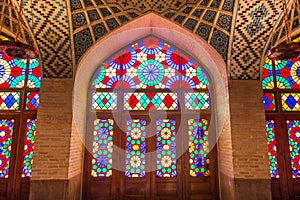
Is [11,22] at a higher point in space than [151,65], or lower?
higher

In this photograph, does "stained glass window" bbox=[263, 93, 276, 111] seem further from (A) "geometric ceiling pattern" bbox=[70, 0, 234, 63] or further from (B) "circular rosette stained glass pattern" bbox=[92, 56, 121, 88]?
(B) "circular rosette stained glass pattern" bbox=[92, 56, 121, 88]

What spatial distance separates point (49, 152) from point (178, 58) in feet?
10.9

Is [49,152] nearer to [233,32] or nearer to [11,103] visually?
[11,103]

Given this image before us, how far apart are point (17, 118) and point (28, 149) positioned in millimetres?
697

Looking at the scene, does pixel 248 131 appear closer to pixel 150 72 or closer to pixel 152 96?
pixel 152 96

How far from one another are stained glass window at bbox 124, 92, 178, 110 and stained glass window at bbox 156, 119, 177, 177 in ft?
1.09

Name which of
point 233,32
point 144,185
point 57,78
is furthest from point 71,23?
point 144,185

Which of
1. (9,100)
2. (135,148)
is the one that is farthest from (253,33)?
(9,100)

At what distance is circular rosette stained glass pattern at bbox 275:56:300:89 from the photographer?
5367 millimetres

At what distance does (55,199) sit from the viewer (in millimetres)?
4285

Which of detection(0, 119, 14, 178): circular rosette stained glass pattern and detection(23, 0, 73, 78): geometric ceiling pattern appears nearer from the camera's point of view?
detection(23, 0, 73, 78): geometric ceiling pattern

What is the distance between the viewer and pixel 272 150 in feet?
16.8

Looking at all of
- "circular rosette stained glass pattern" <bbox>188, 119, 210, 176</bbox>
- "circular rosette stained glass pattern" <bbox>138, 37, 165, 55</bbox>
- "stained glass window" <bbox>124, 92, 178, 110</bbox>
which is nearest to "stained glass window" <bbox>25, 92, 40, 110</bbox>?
"stained glass window" <bbox>124, 92, 178, 110</bbox>

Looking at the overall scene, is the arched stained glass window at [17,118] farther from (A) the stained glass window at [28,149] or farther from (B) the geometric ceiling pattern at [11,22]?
(B) the geometric ceiling pattern at [11,22]
